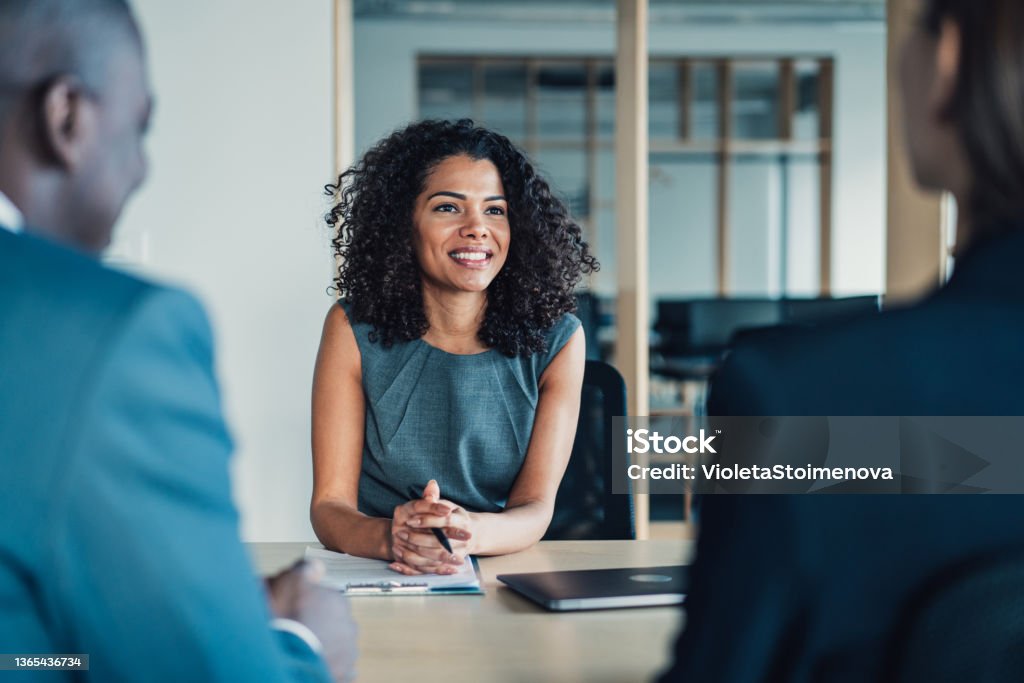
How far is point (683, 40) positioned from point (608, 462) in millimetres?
7096

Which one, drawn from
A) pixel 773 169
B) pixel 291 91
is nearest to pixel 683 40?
pixel 773 169

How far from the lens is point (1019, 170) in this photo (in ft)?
A: 2.09

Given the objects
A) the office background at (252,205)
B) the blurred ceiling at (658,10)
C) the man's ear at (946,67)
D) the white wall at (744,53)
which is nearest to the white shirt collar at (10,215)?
the man's ear at (946,67)

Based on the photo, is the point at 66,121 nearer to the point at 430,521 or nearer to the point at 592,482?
the point at 430,521

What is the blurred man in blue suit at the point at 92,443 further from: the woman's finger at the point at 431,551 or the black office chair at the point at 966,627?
the woman's finger at the point at 431,551

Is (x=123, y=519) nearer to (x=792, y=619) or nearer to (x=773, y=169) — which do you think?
(x=792, y=619)

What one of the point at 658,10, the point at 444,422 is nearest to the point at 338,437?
the point at 444,422

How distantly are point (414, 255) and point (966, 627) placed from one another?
5.61 ft

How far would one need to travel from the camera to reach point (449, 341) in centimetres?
211

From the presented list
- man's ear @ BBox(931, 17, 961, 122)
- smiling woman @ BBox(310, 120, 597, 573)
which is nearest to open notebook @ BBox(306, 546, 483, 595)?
smiling woman @ BBox(310, 120, 597, 573)

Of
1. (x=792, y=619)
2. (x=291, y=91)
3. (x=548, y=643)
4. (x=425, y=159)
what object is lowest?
(x=548, y=643)

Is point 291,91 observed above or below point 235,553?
above

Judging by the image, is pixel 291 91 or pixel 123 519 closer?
pixel 123 519

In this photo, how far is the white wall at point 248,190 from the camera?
315 centimetres
